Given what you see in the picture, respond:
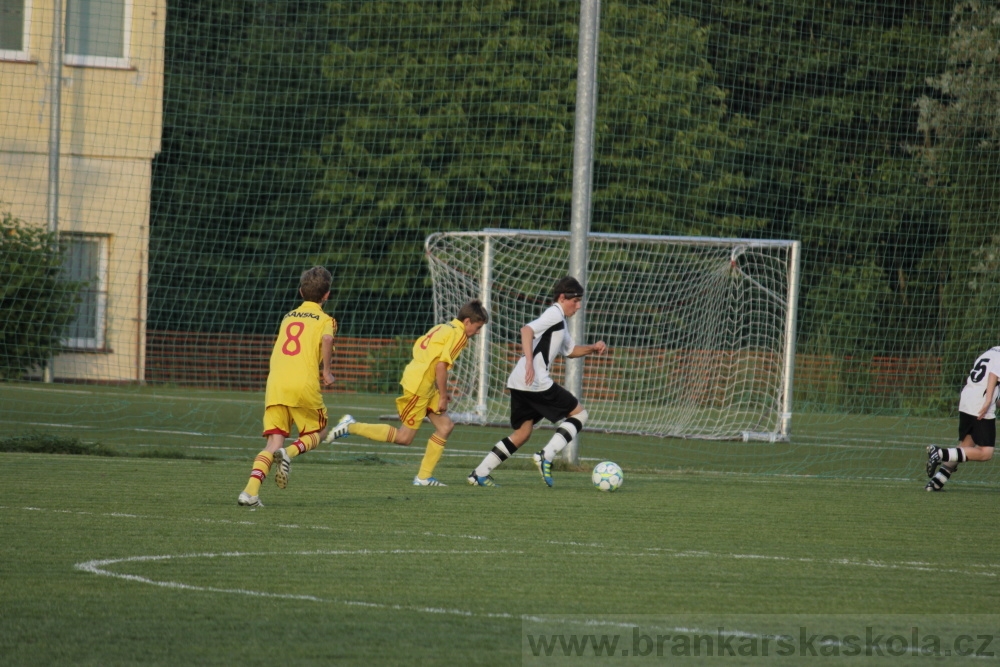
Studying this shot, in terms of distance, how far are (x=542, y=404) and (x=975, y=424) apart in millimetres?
4372

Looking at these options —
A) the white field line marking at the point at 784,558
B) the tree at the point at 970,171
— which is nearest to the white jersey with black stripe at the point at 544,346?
the white field line marking at the point at 784,558

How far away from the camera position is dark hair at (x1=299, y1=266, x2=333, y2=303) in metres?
8.75

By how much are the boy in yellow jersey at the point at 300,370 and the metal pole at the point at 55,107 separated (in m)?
8.64

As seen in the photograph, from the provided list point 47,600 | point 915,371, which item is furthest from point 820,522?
point 915,371

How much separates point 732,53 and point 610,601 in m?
17.8

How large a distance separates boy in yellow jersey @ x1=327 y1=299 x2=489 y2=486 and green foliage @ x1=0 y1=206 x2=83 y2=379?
745cm

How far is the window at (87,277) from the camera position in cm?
1755

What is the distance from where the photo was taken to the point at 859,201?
898 inches

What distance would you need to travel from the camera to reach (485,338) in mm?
18875

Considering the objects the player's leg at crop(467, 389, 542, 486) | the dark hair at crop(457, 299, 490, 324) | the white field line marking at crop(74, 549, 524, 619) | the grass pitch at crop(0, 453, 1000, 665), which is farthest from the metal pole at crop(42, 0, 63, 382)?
the white field line marking at crop(74, 549, 524, 619)

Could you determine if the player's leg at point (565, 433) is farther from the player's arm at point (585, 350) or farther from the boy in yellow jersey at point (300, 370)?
the boy in yellow jersey at point (300, 370)

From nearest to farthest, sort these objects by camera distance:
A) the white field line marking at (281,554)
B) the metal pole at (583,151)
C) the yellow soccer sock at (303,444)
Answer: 1. the white field line marking at (281,554)
2. the yellow soccer sock at (303,444)
3. the metal pole at (583,151)

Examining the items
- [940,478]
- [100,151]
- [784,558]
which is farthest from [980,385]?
[100,151]

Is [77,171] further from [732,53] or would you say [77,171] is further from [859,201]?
[859,201]
